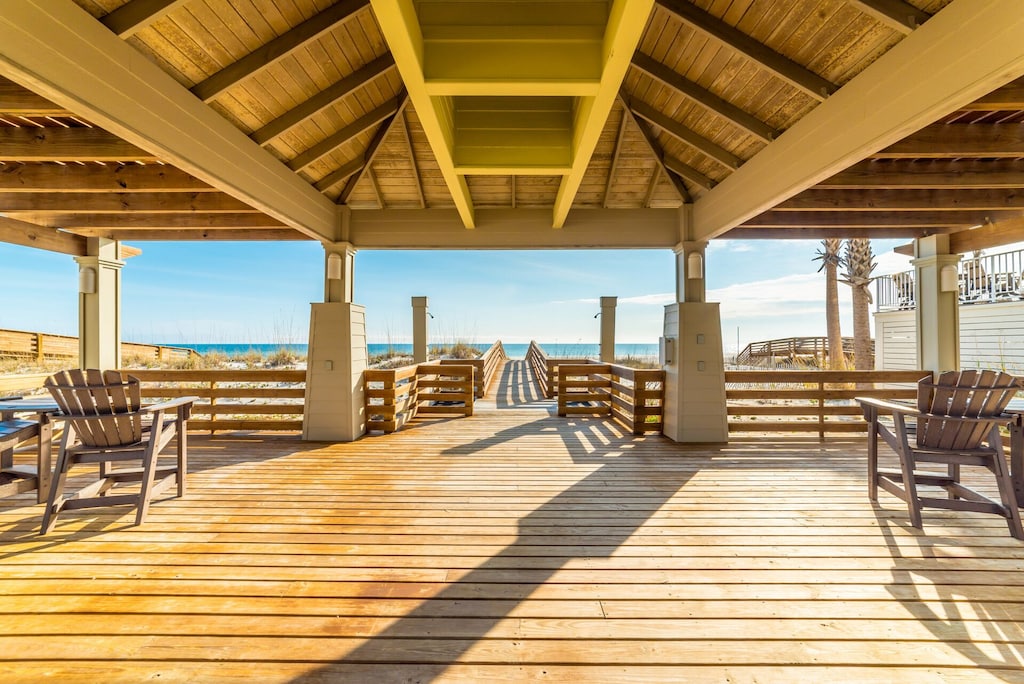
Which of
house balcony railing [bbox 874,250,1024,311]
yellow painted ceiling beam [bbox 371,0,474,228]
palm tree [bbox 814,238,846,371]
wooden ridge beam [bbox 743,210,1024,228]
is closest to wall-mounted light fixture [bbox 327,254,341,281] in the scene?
yellow painted ceiling beam [bbox 371,0,474,228]

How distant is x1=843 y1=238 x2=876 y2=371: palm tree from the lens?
32.3 feet

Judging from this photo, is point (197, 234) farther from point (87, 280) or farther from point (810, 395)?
point (810, 395)

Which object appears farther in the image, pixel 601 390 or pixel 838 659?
pixel 601 390

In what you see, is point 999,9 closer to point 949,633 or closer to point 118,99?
point 949,633

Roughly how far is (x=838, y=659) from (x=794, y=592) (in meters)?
0.43

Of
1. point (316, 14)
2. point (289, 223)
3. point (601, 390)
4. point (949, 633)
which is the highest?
point (316, 14)

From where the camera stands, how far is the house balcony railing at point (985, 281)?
8.52m

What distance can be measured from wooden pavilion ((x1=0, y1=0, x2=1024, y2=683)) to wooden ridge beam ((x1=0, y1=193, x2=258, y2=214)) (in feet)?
0.10

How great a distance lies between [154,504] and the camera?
3.12m

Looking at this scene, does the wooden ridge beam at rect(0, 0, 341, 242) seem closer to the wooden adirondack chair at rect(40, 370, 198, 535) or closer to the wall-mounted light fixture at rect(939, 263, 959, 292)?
the wooden adirondack chair at rect(40, 370, 198, 535)

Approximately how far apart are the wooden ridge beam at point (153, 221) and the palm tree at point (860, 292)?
12127mm

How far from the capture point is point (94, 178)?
12.9 feet

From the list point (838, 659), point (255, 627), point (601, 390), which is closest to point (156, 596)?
point (255, 627)

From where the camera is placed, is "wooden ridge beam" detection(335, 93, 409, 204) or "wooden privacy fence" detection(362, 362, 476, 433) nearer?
"wooden ridge beam" detection(335, 93, 409, 204)
